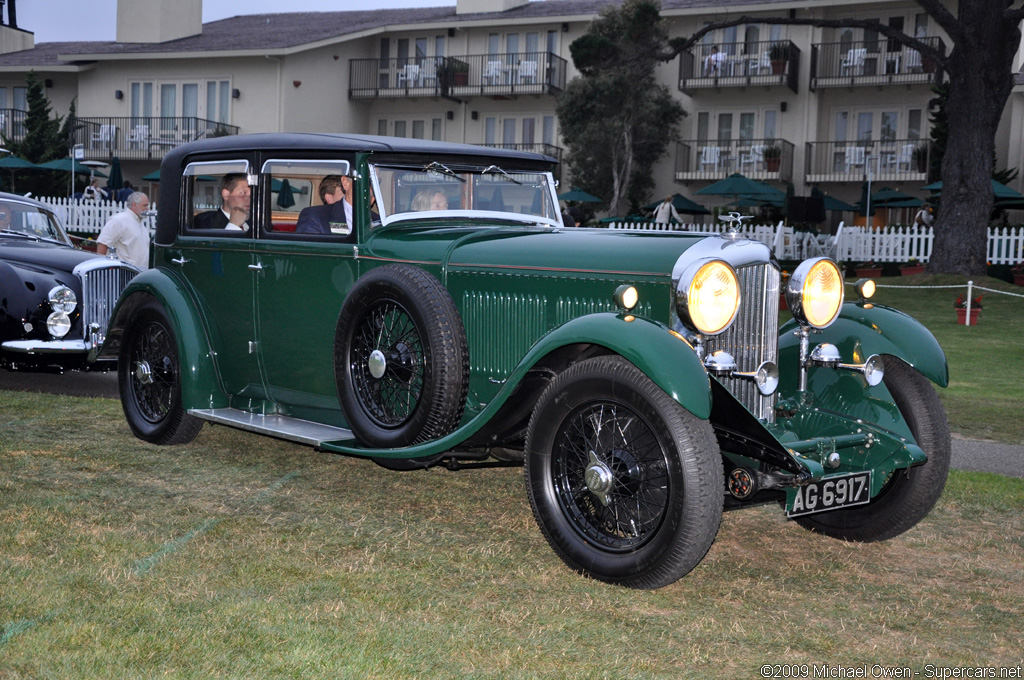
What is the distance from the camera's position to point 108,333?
6.88 metres

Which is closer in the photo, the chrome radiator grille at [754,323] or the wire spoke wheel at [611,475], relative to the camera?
the wire spoke wheel at [611,475]

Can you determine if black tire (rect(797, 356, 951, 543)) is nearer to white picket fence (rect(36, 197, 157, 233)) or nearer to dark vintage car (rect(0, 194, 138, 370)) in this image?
dark vintage car (rect(0, 194, 138, 370))

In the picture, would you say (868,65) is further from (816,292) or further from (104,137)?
(816,292)

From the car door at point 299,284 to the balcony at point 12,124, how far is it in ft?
116

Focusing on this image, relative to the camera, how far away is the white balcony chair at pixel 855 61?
3105 centimetres

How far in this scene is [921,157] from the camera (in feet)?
99.7

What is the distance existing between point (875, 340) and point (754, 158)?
2771 cm

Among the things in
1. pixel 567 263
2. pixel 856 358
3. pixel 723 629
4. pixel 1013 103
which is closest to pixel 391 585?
pixel 723 629

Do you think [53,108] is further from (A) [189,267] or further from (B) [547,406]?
(B) [547,406]

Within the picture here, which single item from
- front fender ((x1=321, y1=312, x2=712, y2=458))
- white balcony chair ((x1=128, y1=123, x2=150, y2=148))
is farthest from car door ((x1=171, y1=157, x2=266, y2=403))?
white balcony chair ((x1=128, y1=123, x2=150, y2=148))

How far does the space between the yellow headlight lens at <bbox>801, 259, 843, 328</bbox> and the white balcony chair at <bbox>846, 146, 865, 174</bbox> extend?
28.1m

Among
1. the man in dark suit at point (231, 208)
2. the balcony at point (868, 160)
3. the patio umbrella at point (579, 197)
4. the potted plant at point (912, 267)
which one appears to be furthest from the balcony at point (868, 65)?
→ the man in dark suit at point (231, 208)

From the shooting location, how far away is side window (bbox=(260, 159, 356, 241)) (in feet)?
18.5

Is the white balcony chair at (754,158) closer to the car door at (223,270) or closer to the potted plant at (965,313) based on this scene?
the potted plant at (965,313)
